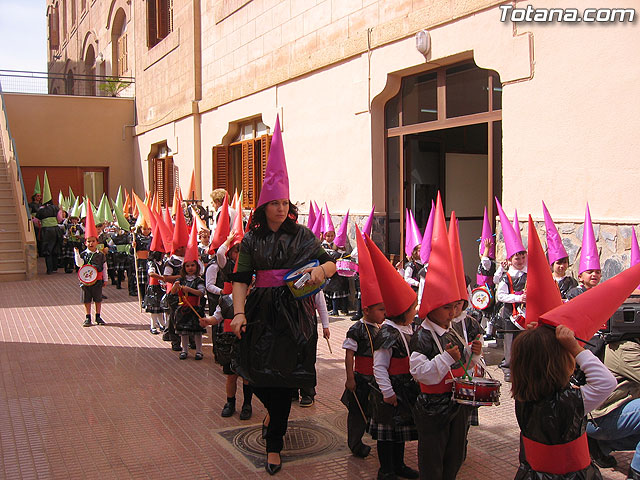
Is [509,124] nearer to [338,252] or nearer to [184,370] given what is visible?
[338,252]

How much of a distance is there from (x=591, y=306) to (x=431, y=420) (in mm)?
1112

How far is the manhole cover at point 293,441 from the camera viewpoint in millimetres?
4676

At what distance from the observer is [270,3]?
14.2 m

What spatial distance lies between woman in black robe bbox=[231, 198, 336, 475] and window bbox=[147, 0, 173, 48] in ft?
58.1

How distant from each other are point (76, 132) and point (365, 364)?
77.6ft

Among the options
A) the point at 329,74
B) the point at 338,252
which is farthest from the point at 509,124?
the point at 329,74

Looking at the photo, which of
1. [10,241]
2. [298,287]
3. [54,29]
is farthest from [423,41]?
[54,29]

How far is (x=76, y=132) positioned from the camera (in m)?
25.4

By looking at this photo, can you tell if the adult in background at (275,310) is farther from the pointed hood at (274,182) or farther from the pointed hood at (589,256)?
the pointed hood at (589,256)

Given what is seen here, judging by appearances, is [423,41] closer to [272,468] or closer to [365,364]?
[365,364]

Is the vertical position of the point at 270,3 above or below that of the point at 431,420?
above

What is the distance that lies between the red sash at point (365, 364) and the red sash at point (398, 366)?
39 cm

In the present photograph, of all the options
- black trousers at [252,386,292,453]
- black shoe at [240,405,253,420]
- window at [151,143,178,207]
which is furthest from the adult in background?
window at [151,143,178,207]

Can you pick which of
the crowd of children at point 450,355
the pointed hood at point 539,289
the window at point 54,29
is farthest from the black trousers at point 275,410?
the window at point 54,29
